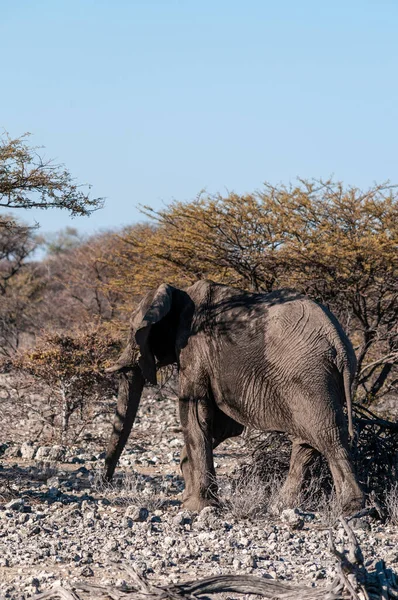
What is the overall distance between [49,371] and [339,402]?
6704 mm

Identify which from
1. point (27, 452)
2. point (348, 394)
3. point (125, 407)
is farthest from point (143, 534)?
point (27, 452)

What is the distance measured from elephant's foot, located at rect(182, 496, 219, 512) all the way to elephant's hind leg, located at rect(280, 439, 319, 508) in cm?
70

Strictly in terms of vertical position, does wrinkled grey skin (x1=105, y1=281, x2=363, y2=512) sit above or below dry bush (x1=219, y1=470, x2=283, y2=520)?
above

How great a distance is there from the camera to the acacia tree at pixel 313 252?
17625 millimetres

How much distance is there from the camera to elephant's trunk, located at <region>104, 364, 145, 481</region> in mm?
11430

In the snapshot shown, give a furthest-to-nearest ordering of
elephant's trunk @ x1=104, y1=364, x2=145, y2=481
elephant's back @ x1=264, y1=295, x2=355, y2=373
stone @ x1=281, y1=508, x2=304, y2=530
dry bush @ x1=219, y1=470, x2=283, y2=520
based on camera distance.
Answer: elephant's trunk @ x1=104, y1=364, x2=145, y2=481, elephant's back @ x1=264, y1=295, x2=355, y2=373, dry bush @ x1=219, y1=470, x2=283, y2=520, stone @ x1=281, y1=508, x2=304, y2=530

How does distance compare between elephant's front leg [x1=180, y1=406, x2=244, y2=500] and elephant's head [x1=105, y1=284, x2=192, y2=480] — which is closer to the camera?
elephant's head [x1=105, y1=284, x2=192, y2=480]

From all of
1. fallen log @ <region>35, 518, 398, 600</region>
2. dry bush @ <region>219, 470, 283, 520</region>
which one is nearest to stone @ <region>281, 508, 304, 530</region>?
dry bush @ <region>219, 470, 283, 520</region>

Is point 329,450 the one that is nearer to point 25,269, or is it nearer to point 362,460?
point 362,460

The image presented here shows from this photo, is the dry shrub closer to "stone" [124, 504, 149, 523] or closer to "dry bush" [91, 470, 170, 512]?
"dry bush" [91, 470, 170, 512]

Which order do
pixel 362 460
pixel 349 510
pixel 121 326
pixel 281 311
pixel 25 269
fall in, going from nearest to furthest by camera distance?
1. pixel 349 510
2. pixel 281 311
3. pixel 362 460
4. pixel 121 326
5. pixel 25 269

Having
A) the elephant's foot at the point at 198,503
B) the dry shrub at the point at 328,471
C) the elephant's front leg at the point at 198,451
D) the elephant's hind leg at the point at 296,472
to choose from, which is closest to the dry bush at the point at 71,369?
the dry shrub at the point at 328,471

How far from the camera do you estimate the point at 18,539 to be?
880 centimetres

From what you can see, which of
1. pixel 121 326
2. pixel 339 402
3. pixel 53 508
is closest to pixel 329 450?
pixel 339 402
